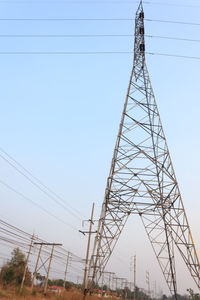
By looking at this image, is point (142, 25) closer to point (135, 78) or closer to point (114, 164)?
point (135, 78)

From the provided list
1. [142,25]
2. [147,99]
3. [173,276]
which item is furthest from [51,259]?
[142,25]

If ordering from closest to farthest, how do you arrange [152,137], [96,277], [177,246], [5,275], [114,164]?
[177,246], [96,277], [114,164], [152,137], [5,275]

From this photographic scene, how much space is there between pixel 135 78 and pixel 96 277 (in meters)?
14.4

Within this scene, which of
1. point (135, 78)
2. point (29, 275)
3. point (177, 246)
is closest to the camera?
point (177, 246)

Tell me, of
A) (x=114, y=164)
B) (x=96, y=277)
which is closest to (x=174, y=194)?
(x=114, y=164)

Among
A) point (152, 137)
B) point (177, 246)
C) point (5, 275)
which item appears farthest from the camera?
point (5, 275)

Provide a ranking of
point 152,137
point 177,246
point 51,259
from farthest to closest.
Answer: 1. point 51,259
2. point 152,137
3. point 177,246

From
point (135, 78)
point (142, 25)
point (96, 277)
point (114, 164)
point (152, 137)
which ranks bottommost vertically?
point (96, 277)

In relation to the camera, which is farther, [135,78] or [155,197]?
[135,78]

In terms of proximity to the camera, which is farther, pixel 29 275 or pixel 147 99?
pixel 29 275

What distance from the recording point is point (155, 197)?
14.7 m

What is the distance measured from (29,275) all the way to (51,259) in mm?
17745

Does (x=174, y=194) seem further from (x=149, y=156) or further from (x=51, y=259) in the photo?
(x=51, y=259)

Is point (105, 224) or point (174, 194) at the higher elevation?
point (174, 194)
